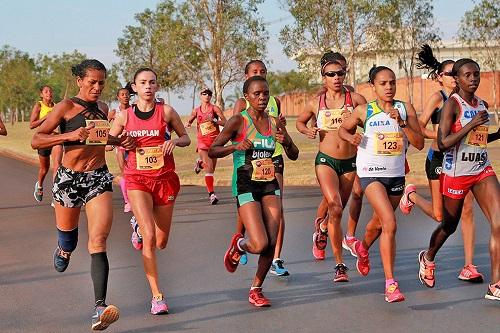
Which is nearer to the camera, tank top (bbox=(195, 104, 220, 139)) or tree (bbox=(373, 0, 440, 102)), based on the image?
tank top (bbox=(195, 104, 220, 139))

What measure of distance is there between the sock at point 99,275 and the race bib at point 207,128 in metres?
9.21

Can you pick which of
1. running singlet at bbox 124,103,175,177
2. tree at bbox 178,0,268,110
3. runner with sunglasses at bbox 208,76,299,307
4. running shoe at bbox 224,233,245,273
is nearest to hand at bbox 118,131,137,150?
running singlet at bbox 124,103,175,177

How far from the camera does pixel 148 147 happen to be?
295 inches

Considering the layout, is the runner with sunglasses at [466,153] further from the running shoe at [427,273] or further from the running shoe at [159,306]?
the running shoe at [159,306]

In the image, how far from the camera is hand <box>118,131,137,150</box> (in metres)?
7.38

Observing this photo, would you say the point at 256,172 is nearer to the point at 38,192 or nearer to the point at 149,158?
the point at 149,158

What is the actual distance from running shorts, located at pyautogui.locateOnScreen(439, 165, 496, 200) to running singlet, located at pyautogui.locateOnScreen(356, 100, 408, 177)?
1.23 ft

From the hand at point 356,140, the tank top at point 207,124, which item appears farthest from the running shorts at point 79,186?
the tank top at point 207,124

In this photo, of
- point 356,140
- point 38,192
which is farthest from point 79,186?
point 38,192

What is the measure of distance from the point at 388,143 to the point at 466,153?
62 centimetres

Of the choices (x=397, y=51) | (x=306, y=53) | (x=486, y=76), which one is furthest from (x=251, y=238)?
(x=486, y=76)

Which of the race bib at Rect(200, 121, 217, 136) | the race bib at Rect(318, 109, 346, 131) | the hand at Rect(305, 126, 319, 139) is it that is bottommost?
the hand at Rect(305, 126, 319, 139)

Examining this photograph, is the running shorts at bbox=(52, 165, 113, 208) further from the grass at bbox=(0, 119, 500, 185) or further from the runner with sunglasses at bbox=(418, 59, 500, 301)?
the grass at bbox=(0, 119, 500, 185)

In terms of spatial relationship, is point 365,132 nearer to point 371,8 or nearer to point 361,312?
point 361,312
